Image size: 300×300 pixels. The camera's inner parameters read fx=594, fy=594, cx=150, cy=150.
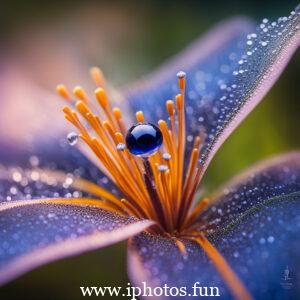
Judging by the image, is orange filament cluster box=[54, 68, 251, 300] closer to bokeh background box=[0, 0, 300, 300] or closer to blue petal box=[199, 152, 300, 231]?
blue petal box=[199, 152, 300, 231]

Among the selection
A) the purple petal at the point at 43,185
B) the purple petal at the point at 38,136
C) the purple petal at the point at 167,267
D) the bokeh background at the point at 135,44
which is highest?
the bokeh background at the point at 135,44

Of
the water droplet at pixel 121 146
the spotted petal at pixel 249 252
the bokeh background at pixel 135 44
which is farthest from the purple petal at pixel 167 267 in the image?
the bokeh background at pixel 135 44

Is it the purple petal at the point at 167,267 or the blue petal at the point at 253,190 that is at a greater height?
the blue petal at the point at 253,190

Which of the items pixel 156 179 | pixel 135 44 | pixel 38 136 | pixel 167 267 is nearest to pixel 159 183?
pixel 156 179

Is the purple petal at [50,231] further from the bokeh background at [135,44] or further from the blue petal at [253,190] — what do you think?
the bokeh background at [135,44]

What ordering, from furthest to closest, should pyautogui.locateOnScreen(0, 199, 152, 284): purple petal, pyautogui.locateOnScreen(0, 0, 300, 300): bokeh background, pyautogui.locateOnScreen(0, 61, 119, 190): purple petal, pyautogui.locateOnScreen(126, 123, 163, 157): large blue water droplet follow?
pyautogui.locateOnScreen(0, 0, 300, 300): bokeh background → pyautogui.locateOnScreen(0, 61, 119, 190): purple petal → pyautogui.locateOnScreen(126, 123, 163, 157): large blue water droplet → pyautogui.locateOnScreen(0, 199, 152, 284): purple petal

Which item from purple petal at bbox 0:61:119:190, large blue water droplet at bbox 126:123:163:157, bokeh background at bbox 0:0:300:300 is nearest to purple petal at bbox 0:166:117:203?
purple petal at bbox 0:61:119:190

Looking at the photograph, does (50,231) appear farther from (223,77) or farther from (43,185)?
(223,77)
